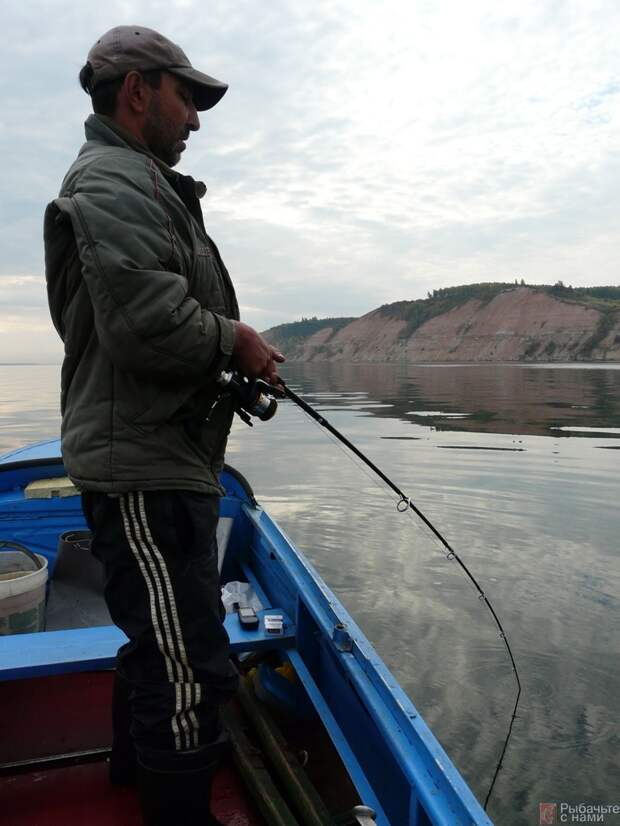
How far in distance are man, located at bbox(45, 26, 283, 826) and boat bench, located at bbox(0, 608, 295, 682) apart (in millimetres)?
746

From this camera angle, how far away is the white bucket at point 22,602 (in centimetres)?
364

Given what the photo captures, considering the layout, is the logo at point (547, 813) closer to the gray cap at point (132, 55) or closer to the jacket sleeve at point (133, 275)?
the jacket sleeve at point (133, 275)

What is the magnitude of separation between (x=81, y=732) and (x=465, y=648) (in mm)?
3262

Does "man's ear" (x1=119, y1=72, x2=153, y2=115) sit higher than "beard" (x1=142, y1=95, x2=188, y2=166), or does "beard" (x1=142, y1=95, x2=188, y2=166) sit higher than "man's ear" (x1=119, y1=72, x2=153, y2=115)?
"man's ear" (x1=119, y1=72, x2=153, y2=115)

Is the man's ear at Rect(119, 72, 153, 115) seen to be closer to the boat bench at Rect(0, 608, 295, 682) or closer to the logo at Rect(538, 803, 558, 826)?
the boat bench at Rect(0, 608, 295, 682)

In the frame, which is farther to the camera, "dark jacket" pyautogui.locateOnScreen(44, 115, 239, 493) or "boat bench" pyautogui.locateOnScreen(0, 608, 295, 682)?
"boat bench" pyautogui.locateOnScreen(0, 608, 295, 682)

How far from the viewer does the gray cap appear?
199cm

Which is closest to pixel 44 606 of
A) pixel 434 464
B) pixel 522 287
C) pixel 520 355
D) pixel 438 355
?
pixel 434 464

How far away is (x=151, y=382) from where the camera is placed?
1.90 meters

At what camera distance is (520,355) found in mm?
89625

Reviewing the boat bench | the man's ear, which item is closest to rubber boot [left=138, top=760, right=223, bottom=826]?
the boat bench

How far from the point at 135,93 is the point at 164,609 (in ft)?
5.21

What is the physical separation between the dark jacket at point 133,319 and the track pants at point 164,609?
105mm

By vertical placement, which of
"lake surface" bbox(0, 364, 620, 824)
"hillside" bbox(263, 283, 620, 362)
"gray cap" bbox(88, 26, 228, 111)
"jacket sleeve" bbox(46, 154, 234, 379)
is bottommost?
"lake surface" bbox(0, 364, 620, 824)
